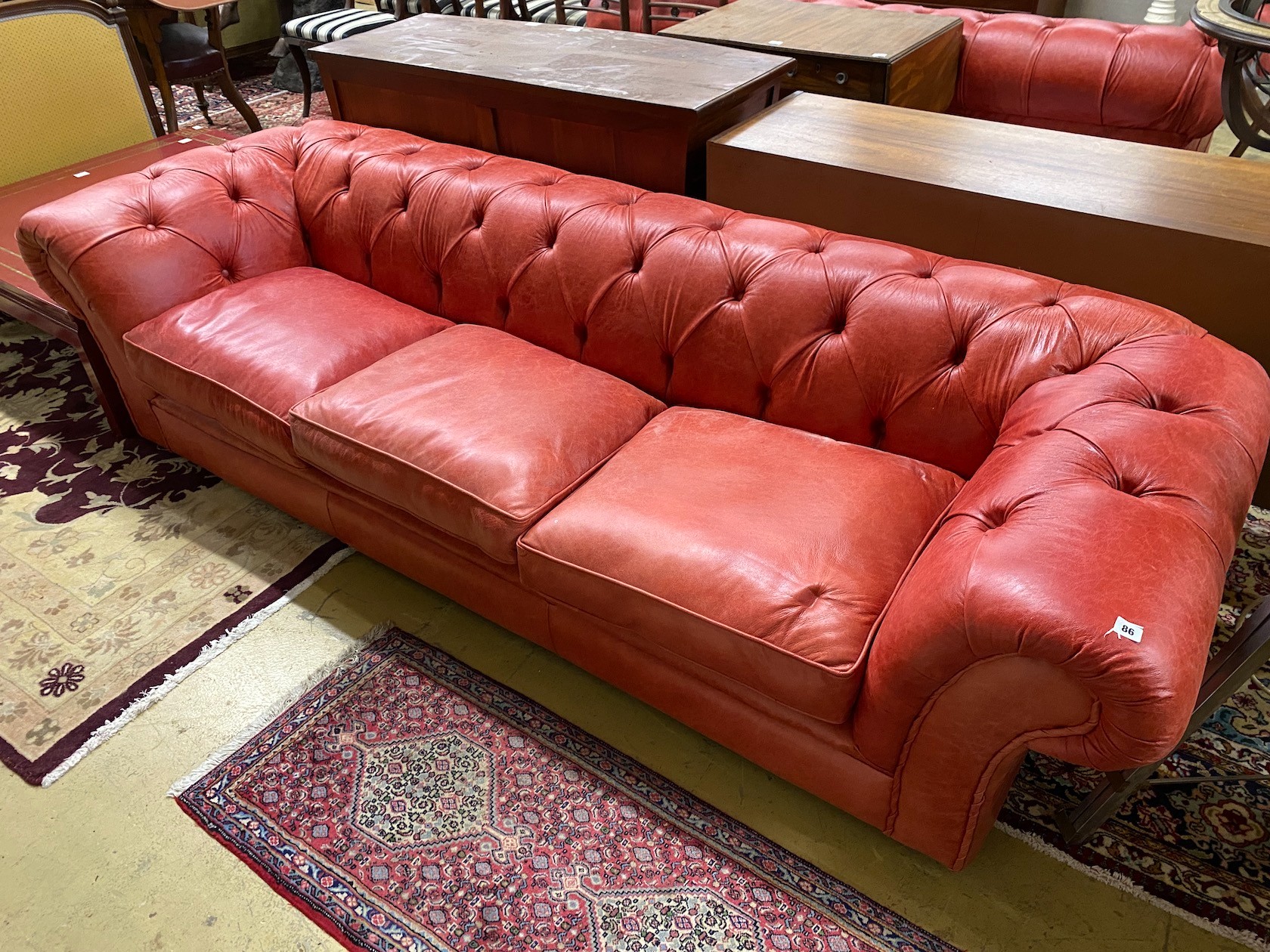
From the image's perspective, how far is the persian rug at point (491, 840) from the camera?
4.24 feet

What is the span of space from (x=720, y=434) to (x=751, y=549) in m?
0.34

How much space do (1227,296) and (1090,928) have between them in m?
1.13

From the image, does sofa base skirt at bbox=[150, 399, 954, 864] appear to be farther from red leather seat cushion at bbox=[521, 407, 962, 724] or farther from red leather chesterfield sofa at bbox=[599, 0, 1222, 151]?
red leather chesterfield sofa at bbox=[599, 0, 1222, 151]

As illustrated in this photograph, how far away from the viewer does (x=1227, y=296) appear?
157cm

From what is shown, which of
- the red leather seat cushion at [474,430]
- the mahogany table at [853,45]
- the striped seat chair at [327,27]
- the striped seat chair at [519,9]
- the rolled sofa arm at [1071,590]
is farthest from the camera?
the striped seat chair at [519,9]

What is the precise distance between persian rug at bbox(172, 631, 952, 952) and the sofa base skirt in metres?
0.14

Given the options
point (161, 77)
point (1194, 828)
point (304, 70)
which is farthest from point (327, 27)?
point (1194, 828)

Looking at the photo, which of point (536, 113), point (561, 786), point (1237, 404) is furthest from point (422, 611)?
point (1237, 404)

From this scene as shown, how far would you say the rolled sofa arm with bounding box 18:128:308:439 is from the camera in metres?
1.94

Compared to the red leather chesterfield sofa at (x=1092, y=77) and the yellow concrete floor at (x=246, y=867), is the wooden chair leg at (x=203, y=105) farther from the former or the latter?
the yellow concrete floor at (x=246, y=867)

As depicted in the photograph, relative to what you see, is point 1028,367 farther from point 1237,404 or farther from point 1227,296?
point 1227,296

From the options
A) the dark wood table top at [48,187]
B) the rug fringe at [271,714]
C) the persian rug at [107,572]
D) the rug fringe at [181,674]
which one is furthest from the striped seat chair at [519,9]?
the rug fringe at [271,714]

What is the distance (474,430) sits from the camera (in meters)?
1.59

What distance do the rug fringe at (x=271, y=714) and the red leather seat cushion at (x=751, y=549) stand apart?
1.64ft
